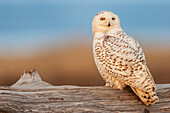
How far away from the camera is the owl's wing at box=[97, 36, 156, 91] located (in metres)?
1.76

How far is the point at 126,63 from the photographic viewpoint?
181 cm

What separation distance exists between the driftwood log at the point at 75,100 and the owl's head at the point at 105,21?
45 centimetres

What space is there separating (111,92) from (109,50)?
0.30m

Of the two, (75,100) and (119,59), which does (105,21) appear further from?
(75,100)

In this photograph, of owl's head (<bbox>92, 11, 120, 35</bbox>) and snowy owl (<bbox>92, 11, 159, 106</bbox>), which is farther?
owl's head (<bbox>92, 11, 120, 35</bbox>)

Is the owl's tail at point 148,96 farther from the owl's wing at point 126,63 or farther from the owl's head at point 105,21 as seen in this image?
the owl's head at point 105,21

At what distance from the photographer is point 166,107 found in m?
1.92

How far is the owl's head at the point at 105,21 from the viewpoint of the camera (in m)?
2.05

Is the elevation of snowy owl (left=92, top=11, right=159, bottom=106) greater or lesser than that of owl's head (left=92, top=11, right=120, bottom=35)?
lesser

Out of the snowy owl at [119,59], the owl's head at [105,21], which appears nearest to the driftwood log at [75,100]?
the snowy owl at [119,59]

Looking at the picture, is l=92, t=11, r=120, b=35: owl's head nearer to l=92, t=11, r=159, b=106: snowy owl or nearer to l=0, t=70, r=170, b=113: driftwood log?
l=92, t=11, r=159, b=106: snowy owl

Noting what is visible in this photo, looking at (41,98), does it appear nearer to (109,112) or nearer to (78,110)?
(78,110)

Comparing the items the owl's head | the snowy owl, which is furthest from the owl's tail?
the owl's head

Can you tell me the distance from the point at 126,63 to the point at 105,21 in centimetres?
41
